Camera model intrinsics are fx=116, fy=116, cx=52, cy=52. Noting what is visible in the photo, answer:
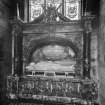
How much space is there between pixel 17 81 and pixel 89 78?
3130 millimetres

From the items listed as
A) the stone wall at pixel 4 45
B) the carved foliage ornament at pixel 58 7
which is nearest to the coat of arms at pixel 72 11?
the carved foliage ornament at pixel 58 7

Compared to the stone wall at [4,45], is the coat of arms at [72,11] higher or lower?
higher

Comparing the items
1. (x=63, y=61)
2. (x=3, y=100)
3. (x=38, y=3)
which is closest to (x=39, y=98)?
(x=3, y=100)

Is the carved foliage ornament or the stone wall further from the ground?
the carved foliage ornament

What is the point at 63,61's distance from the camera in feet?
16.6

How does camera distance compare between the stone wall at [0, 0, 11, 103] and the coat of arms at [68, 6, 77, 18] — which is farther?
the coat of arms at [68, 6, 77, 18]

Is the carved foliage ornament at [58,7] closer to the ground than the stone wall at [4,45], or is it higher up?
higher up

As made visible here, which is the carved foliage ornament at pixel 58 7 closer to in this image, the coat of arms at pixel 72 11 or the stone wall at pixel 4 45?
the coat of arms at pixel 72 11

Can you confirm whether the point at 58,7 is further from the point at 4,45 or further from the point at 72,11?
the point at 4,45

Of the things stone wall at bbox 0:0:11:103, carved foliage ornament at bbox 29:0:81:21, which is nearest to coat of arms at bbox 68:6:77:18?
carved foliage ornament at bbox 29:0:81:21

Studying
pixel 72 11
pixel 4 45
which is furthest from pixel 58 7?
pixel 4 45

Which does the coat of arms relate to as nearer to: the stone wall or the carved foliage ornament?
the carved foliage ornament

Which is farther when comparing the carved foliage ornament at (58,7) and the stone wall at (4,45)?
the carved foliage ornament at (58,7)

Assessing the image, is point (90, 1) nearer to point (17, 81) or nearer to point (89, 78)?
point (89, 78)
